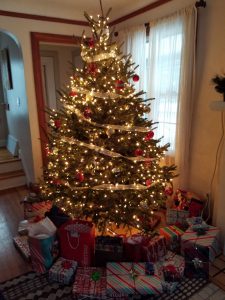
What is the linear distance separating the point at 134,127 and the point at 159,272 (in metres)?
1.22

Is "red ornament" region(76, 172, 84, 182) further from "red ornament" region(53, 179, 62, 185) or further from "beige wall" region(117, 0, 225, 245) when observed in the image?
"beige wall" region(117, 0, 225, 245)

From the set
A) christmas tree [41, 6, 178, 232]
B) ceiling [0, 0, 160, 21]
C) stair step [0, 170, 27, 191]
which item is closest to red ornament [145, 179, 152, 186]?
christmas tree [41, 6, 178, 232]

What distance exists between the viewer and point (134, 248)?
2018 millimetres

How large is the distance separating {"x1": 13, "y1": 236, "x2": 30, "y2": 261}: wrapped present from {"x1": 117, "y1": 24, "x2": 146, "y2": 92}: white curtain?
2.28 m

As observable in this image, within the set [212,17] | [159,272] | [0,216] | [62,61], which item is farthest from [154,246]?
[62,61]

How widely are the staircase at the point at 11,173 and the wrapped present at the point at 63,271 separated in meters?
2.26

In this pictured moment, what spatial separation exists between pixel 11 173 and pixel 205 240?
10.3 ft

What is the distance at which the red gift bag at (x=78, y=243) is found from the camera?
6.68 feet

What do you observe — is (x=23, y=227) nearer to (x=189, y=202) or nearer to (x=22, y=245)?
(x=22, y=245)

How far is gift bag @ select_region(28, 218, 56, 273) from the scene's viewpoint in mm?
1994

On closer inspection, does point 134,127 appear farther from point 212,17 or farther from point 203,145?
point 212,17

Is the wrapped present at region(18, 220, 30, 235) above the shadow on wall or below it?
below

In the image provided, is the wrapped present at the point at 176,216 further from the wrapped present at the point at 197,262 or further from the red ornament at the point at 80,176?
the red ornament at the point at 80,176

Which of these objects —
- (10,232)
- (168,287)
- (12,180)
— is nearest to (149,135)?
(168,287)
